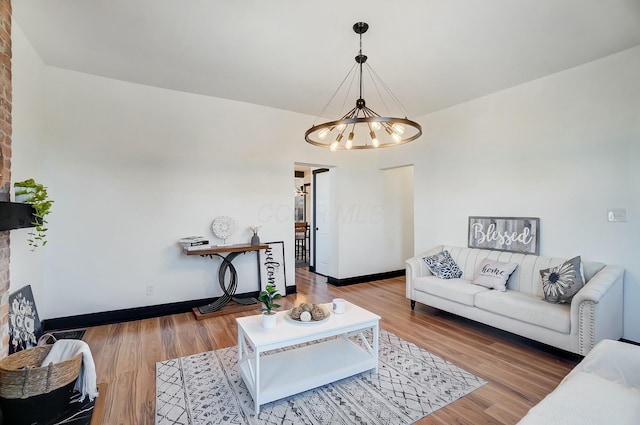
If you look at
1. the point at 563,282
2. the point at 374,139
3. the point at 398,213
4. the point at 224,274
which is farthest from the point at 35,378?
the point at 398,213

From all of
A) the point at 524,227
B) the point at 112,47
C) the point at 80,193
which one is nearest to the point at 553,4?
the point at 524,227

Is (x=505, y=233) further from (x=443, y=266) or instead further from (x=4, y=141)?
(x=4, y=141)

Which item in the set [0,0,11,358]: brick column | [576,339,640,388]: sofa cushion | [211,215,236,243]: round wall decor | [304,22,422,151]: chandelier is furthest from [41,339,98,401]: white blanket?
[576,339,640,388]: sofa cushion

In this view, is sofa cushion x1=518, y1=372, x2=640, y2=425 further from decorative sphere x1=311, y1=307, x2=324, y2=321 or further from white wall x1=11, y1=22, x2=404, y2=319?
white wall x1=11, y1=22, x2=404, y2=319

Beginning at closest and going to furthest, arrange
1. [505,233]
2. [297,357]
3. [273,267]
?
1. [297,357]
2. [505,233]
3. [273,267]

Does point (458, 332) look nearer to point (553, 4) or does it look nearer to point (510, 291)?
point (510, 291)

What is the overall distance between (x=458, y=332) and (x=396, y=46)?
308cm

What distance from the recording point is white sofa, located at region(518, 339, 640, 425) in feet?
4.19

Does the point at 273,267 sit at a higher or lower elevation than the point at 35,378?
higher

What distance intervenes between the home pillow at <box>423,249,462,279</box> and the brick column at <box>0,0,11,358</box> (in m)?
4.18

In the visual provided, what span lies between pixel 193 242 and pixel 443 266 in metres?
3.29

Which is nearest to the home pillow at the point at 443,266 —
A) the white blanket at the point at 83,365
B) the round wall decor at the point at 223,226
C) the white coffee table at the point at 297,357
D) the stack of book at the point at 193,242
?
the white coffee table at the point at 297,357

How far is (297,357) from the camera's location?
250 cm

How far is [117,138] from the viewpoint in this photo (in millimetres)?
3623
